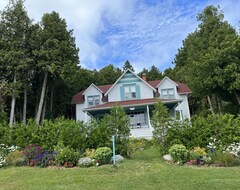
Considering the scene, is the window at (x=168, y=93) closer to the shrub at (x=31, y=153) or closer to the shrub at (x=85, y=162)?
the shrub at (x=31, y=153)

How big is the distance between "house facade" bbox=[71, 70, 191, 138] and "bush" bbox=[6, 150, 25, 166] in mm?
12699

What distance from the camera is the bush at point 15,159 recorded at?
401 inches

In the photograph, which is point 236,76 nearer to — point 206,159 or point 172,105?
point 172,105

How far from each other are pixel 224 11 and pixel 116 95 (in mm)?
14892

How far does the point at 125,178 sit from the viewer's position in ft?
23.5

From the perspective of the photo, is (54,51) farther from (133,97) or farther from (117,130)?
(117,130)

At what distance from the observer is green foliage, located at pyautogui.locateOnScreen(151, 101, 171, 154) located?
10898 millimetres

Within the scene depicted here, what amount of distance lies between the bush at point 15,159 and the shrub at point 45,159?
2.54 feet

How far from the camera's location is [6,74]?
24.8 metres

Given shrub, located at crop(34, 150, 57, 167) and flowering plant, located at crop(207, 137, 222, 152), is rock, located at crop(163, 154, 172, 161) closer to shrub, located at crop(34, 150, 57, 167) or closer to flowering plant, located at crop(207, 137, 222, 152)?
flowering plant, located at crop(207, 137, 222, 152)

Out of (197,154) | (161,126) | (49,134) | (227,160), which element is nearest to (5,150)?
(49,134)

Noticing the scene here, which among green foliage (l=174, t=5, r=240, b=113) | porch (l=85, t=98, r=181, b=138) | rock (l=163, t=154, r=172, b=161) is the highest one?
green foliage (l=174, t=5, r=240, b=113)

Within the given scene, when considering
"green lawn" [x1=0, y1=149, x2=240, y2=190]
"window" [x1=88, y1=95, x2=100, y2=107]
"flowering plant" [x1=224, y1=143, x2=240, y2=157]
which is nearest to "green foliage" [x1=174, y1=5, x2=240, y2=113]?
"window" [x1=88, y1=95, x2=100, y2=107]

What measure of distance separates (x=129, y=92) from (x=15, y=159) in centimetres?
1770
